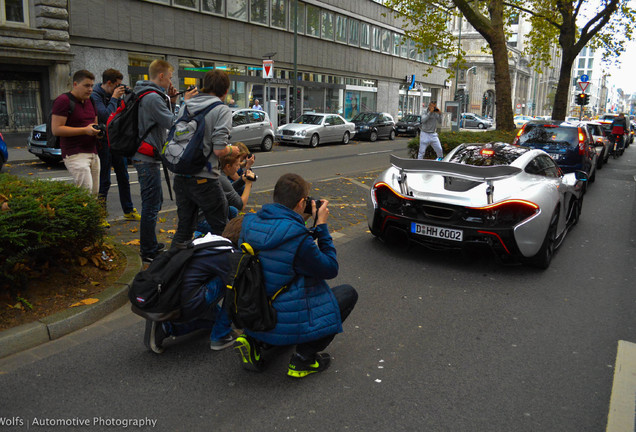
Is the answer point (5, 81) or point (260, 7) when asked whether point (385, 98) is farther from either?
point (5, 81)

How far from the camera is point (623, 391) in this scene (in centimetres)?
343

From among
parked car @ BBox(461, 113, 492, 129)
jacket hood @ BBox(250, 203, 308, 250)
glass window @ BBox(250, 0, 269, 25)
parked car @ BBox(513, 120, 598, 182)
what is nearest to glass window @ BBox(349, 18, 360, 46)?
glass window @ BBox(250, 0, 269, 25)

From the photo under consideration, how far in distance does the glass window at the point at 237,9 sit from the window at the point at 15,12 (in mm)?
10064

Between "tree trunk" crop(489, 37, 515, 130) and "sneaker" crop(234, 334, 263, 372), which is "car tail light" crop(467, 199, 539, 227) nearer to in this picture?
"sneaker" crop(234, 334, 263, 372)

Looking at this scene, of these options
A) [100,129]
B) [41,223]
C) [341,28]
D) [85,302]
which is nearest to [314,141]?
[341,28]

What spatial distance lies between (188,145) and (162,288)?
1448 mm

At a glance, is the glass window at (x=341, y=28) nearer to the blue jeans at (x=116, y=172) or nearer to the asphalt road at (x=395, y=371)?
the blue jeans at (x=116, y=172)

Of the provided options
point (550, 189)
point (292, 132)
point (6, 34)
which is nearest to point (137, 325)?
point (550, 189)

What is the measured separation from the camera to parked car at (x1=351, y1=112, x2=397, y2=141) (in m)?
27.7

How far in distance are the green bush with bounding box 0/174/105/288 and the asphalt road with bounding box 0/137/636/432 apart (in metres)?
0.67

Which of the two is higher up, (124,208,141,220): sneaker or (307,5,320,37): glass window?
(307,5,320,37): glass window

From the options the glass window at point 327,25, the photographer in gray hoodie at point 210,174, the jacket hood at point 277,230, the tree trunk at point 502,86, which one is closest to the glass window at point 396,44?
the glass window at point 327,25

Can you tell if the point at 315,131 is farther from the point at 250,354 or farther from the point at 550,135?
the point at 250,354

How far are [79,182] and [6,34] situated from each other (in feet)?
47.2
